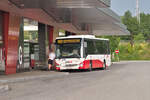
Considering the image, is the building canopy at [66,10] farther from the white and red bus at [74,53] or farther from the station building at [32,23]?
the white and red bus at [74,53]

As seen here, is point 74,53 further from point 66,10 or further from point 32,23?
point 32,23

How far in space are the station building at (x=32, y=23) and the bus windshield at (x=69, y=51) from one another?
2.64 metres

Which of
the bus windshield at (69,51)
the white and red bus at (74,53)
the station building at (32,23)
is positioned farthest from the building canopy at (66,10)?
the bus windshield at (69,51)

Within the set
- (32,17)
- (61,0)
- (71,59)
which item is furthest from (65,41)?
(61,0)

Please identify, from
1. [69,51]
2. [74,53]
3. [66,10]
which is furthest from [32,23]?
[74,53]

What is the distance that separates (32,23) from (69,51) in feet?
16.5

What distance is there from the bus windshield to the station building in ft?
8.65

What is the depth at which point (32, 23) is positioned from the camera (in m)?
30.4

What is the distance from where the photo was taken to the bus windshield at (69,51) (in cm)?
2689

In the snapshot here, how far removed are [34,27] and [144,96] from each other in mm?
21791

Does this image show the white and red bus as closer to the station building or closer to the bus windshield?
the bus windshield

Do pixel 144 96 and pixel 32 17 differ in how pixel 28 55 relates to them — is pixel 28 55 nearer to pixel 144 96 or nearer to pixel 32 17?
pixel 32 17

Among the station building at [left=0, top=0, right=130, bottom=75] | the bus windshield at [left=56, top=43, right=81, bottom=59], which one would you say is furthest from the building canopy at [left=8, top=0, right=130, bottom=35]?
the bus windshield at [left=56, top=43, right=81, bottom=59]

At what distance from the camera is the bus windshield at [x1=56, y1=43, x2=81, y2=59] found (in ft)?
88.2
